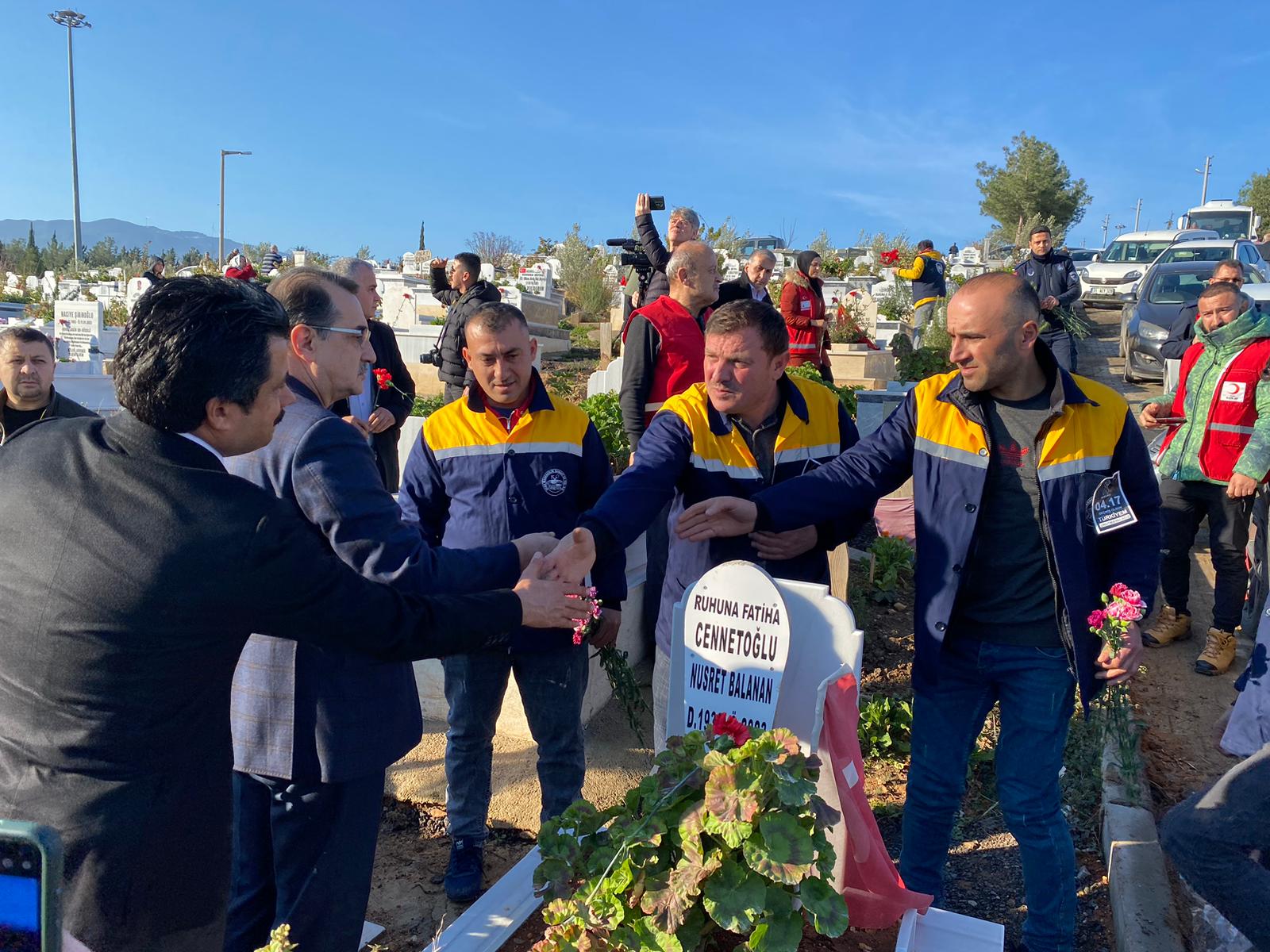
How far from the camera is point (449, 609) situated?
6.95ft

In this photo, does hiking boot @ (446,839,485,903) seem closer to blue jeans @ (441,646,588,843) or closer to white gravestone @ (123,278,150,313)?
blue jeans @ (441,646,588,843)

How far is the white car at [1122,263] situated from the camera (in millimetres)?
21234

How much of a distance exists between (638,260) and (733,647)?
433cm

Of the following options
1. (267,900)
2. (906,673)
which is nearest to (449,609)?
(267,900)

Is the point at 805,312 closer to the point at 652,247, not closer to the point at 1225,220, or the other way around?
the point at 652,247

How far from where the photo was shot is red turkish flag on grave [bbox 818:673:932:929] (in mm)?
2420

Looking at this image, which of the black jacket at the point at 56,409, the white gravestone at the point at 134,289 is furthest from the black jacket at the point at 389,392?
the white gravestone at the point at 134,289

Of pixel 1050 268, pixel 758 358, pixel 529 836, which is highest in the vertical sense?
pixel 1050 268

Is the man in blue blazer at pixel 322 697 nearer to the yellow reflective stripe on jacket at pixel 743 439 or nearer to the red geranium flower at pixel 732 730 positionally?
the red geranium flower at pixel 732 730

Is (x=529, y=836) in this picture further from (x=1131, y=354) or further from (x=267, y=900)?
(x=1131, y=354)

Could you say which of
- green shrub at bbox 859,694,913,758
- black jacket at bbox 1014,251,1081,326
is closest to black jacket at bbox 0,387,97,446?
green shrub at bbox 859,694,913,758

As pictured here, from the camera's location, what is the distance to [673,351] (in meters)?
4.95

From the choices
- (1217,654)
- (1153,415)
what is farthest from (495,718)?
(1153,415)

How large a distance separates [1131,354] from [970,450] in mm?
12605
